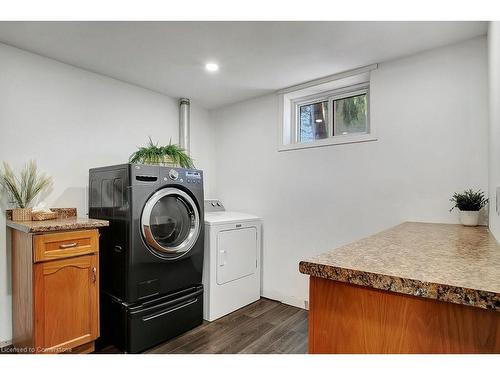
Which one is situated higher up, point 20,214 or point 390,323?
point 20,214

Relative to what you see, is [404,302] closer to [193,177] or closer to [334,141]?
[193,177]

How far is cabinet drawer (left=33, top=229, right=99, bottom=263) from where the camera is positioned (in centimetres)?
167

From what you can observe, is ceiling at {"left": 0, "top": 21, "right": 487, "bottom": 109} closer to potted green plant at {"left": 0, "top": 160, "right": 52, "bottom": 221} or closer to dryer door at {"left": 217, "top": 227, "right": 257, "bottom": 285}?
potted green plant at {"left": 0, "top": 160, "right": 52, "bottom": 221}

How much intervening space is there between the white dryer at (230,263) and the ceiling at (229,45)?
1.38m

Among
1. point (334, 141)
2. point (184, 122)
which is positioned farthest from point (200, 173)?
point (334, 141)

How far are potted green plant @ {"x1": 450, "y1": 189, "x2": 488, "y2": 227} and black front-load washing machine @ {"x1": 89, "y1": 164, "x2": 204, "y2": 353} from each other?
1889mm

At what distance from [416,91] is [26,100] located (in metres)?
2.97

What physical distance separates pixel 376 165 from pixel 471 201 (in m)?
0.70

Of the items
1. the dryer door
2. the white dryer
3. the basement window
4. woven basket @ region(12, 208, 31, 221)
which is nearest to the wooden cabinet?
woven basket @ region(12, 208, 31, 221)

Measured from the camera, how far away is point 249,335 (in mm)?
2234

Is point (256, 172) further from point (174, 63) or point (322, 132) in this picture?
point (174, 63)

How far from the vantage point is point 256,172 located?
3148 mm

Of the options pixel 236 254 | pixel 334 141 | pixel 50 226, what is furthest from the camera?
pixel 236 254
